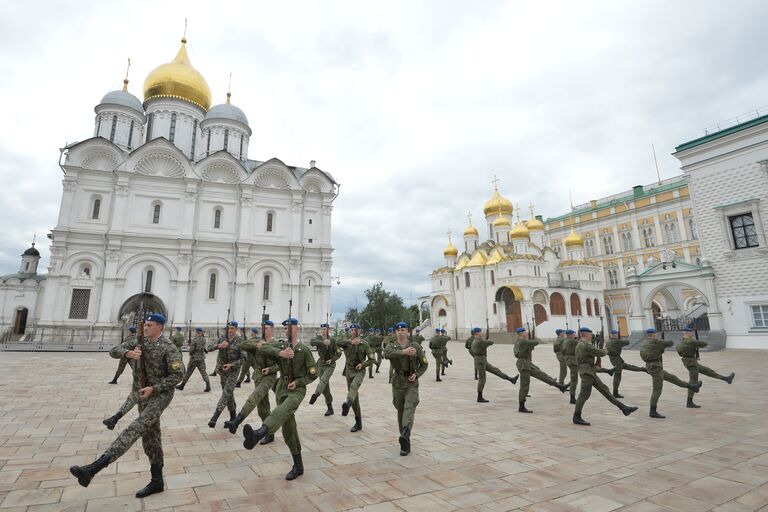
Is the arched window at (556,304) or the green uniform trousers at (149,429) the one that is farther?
the arched window at (556,304)

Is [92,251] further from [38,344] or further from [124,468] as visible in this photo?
[124,468]

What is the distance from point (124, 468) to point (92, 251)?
29.2 meters

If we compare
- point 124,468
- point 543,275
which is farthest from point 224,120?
point 124,468

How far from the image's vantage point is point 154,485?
386cm

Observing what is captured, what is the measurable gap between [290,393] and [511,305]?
122 ft

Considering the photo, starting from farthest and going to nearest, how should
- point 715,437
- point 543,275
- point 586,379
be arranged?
point 543,275 → point 586,379 → point 715,437

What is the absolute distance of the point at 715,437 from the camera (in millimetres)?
A: 5984

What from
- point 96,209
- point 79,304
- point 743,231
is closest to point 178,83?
point 96,209

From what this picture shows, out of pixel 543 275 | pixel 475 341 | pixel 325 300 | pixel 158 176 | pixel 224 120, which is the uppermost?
pixel 224 120

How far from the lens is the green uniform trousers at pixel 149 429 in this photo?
12.3 ft

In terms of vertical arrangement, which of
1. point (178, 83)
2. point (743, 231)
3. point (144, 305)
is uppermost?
point (178, 83)

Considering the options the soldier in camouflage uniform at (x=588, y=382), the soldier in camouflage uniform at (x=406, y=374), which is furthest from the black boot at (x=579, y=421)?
the soldier in camouflage uniform at (x=406, y=374)

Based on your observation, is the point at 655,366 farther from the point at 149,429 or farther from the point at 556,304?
the point at 556,304

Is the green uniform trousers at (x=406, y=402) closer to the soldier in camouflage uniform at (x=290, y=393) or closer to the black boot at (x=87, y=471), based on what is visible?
the soldier in camouflage uniform at (x=290, y=393)
